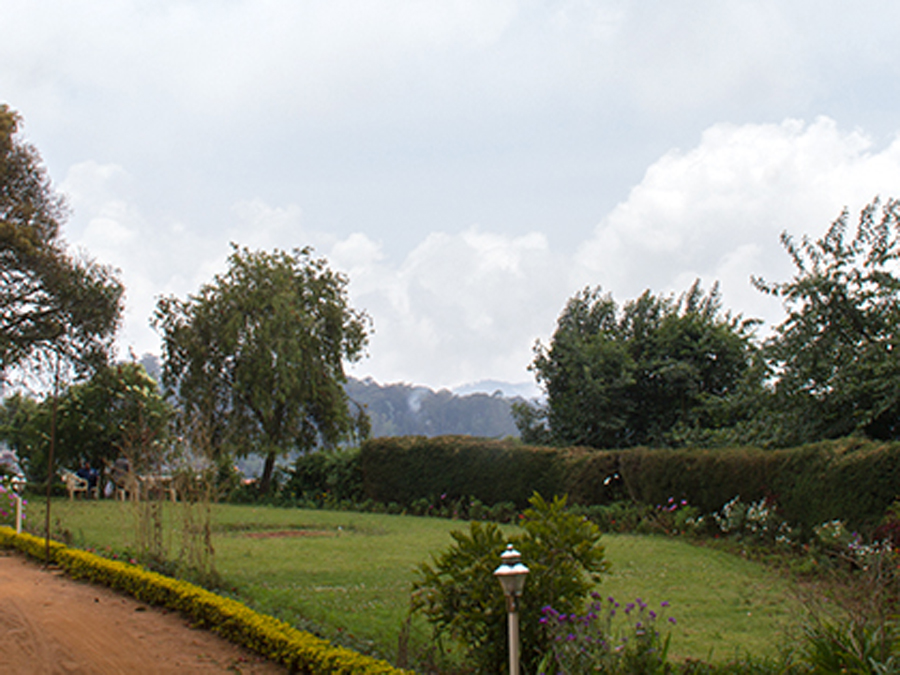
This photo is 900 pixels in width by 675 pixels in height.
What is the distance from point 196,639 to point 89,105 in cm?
852

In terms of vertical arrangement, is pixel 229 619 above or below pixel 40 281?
below

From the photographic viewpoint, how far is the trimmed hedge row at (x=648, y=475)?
34.1 ft

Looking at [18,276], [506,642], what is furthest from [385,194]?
[18,276]

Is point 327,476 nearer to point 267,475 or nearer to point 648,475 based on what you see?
point 267,475

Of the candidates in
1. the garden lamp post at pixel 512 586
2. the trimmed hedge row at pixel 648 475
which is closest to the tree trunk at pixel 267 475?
the trimmed hedge row at pixel 648 475

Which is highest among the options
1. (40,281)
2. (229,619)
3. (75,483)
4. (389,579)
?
(40,281)

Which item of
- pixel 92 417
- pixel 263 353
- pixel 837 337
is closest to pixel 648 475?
pixel 837 337

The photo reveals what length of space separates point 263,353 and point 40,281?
6.94 m

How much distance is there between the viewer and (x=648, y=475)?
49.8 feet

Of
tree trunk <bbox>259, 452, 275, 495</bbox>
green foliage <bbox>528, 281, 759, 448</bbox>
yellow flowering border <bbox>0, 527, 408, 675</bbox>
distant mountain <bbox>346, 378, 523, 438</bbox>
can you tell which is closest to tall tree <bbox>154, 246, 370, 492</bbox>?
tree trunk <bbox>259, 452, 275, 495</bbox>

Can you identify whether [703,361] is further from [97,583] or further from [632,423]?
[97,583]

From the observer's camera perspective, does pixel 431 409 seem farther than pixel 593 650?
Yes

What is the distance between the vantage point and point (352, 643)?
5.65 meters

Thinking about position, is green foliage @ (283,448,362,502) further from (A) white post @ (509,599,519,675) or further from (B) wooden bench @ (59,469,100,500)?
(A) white post @ (509,599,519,675)
